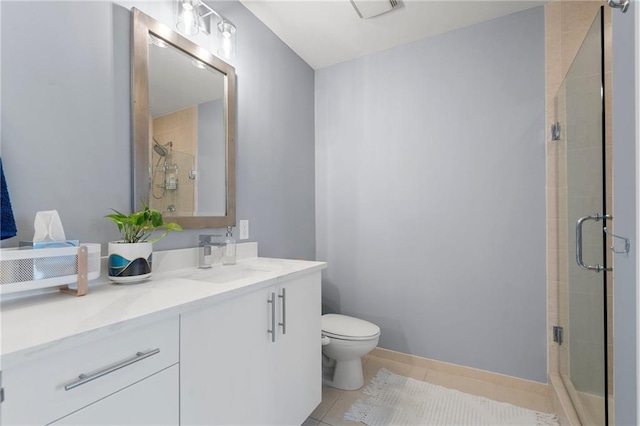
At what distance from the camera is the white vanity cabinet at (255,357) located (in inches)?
36.0

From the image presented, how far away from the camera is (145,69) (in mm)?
1290

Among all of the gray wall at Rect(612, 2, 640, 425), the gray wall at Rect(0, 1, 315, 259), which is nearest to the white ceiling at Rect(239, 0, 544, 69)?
the gray wall at Rect(0, 1, 315, 259)

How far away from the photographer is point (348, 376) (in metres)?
1.93

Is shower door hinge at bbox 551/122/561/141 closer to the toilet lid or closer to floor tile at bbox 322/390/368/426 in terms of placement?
the toilet lid

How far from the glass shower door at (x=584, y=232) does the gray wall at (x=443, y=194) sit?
0.17 m

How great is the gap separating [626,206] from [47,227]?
1709mm

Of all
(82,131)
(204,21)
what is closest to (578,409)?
(82,131)

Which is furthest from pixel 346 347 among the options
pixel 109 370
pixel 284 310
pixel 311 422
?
pixel 109 370

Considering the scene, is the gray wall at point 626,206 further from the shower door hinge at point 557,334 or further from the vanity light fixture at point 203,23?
the vanity light fixture at point 203,23

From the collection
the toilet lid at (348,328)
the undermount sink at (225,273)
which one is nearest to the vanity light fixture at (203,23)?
the undermount sink at (225,273)

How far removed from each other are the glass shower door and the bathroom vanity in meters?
1.29

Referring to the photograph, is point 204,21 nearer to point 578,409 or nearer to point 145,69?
point 145,69

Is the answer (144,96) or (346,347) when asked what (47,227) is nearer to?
(144,96)

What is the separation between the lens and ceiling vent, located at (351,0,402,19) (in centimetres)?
182
